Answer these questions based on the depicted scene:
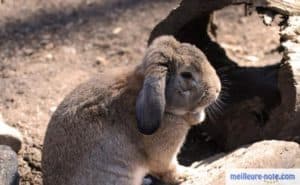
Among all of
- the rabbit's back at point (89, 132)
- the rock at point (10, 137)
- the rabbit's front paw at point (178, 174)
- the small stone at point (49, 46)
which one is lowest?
the rabbit's front paw at point (178, 174)

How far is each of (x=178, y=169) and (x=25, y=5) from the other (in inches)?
134

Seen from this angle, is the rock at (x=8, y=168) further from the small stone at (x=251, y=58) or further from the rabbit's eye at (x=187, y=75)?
the small stone at (x=251, y=58)

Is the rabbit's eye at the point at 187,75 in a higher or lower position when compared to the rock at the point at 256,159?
higher

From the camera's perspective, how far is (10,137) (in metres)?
5.48

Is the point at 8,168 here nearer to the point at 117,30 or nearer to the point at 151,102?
the point at 151,102

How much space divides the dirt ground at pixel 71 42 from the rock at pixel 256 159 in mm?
1816

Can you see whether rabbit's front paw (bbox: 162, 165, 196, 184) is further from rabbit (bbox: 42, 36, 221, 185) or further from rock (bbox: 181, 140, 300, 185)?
rabbit (bbox: 42, 36, 221, 185)

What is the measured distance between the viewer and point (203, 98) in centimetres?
486

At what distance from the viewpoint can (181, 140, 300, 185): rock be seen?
15.4 feet

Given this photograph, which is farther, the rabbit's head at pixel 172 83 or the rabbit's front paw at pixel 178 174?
the rabbit's front paw at pixel 178 174

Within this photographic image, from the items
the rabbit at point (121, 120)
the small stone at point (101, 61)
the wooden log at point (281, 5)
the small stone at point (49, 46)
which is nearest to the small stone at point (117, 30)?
the small stone at point (101, 61)

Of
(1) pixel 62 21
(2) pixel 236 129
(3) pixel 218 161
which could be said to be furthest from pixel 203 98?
(1) pixel 62 21

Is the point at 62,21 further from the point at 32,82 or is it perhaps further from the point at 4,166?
the point at 4,166

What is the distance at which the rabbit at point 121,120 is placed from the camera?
4723 mm
